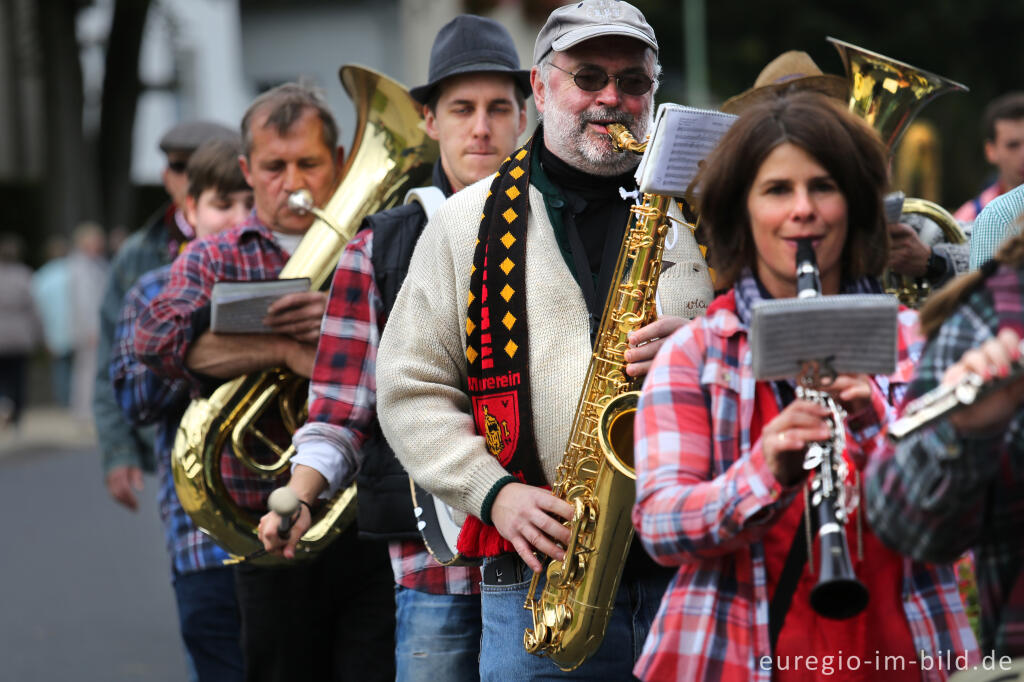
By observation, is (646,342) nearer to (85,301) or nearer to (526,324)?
(526,324)

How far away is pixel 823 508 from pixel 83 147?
64.0 ft

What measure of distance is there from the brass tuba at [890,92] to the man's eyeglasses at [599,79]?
2.42 ft

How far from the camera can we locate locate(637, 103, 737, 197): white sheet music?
120 inches

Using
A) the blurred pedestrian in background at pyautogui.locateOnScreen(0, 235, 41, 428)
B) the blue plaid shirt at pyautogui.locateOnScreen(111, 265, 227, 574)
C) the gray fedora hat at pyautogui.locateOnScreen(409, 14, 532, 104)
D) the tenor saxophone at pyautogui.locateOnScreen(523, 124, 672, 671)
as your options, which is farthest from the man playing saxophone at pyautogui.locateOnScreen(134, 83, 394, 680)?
the blurred pedestrian in background at pyautogui.locateOnScreen(0, 235, 41, 428)

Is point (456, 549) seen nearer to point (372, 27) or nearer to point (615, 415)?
point (615, 415)

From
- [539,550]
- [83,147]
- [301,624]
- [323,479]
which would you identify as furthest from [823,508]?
[83,147]

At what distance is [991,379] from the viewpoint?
220 cm

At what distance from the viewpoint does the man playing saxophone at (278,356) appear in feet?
14.8

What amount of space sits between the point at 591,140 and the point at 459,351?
570mm

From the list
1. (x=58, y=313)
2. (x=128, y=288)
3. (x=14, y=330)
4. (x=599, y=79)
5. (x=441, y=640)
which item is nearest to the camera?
(x=599, y=79)

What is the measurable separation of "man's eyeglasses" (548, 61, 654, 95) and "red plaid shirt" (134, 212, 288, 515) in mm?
1410

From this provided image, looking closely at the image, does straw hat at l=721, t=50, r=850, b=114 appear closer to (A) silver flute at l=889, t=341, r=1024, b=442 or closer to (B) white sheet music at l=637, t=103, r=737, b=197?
(B) white sheet music at l=637, t=103, r=737, b=197

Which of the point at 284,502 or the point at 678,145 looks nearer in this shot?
the point at 678,145

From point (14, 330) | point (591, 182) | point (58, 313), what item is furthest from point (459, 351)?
point (58, 313)
